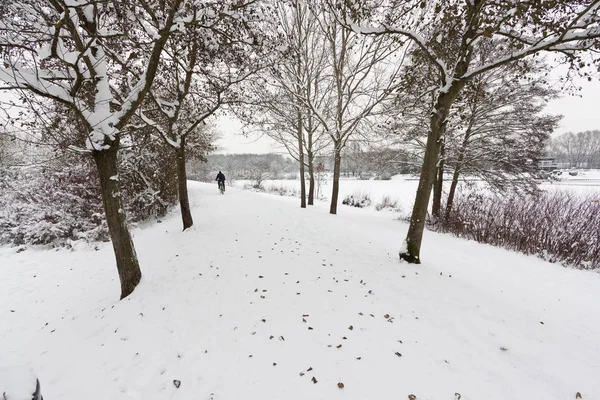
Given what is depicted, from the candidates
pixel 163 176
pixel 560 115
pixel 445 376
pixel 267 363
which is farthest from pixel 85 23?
pixel 560 115

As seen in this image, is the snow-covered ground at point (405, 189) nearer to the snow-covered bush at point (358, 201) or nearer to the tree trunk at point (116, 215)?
the snow-covered bush at point (358, 201)

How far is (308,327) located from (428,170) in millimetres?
3535

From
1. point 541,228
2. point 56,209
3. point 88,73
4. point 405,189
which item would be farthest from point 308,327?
point 405,189

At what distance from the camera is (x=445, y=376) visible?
92.5 inches

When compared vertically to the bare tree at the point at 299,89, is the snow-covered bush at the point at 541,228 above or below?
below

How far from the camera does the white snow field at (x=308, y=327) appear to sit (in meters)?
2.36

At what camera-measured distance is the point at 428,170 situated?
453 centimetres

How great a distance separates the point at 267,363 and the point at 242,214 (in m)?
7.30

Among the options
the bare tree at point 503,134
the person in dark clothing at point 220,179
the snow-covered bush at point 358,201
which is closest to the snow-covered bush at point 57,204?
the person in dark clothing at point 220,179

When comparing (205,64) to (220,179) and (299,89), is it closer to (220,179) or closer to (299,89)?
(299,89)

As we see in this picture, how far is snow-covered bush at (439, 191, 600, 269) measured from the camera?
21.6ft

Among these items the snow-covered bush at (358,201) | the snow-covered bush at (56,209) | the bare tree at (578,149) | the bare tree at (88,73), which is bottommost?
the snow-covered bush at (358,201)

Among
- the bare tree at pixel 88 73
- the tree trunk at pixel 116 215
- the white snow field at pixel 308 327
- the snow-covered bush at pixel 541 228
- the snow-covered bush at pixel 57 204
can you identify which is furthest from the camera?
the snow-covered bush at pixel 57 204

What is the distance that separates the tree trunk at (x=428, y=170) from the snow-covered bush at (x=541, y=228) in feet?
16.7
